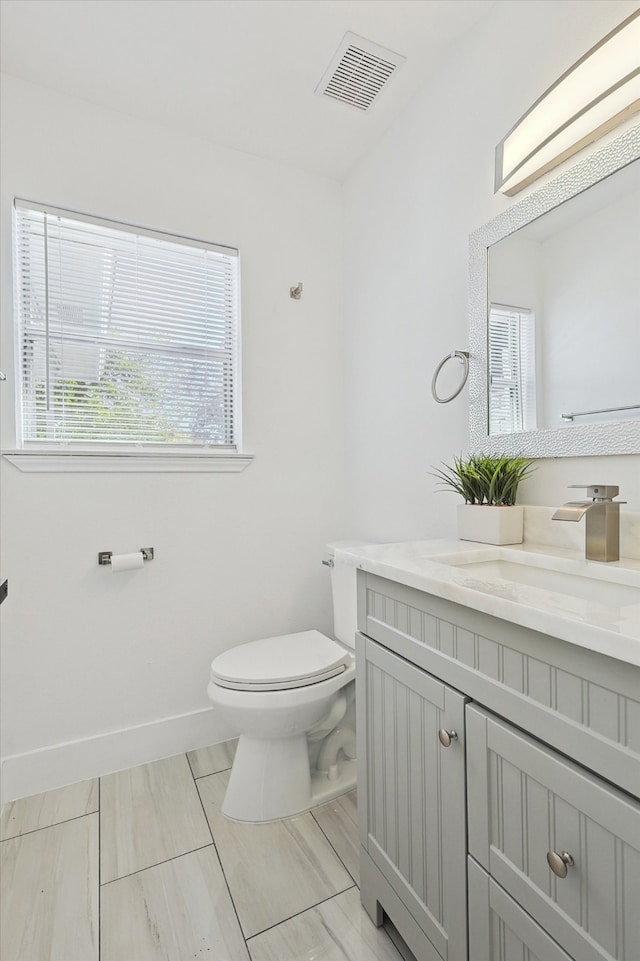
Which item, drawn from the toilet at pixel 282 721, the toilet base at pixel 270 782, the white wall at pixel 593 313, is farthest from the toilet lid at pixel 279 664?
the white wall at pixel 593 313

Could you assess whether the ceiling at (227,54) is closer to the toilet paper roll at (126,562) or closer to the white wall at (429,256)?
the white wall at (429,256)

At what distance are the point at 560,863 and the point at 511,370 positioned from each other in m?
1.11

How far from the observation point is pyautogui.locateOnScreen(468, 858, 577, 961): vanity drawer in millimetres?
688

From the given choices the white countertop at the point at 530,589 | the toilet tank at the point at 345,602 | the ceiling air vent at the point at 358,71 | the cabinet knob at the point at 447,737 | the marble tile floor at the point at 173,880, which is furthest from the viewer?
the toilet tank at the point at 345,602

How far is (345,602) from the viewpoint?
6.00ft

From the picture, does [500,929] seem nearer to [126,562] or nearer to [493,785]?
[493,785]

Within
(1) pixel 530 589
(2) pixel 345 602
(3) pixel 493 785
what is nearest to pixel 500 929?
(3) pixel 493 785

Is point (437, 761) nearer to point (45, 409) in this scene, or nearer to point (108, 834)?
point (108, 834)

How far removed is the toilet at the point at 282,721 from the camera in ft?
4.77

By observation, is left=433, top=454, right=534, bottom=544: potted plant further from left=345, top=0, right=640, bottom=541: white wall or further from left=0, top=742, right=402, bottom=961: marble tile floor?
left=0, top=742, right=402, bottom=961: marble tile floor

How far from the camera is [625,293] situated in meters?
1.07

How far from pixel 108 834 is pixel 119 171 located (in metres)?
2.32

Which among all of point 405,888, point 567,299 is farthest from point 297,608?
point 567,299

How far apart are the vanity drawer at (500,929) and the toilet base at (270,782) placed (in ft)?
2.71
